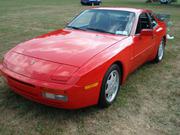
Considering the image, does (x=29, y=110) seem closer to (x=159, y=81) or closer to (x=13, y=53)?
(x=13, y=53)

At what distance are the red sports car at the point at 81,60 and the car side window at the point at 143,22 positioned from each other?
2cm

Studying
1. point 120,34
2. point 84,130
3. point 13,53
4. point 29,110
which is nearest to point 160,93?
point 120,34

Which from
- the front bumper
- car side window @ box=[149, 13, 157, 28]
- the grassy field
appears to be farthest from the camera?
car side window @ box=[149, 13, 157, 28]

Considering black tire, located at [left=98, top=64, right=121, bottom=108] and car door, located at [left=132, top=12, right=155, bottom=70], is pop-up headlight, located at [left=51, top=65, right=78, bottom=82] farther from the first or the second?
car door, located at [left=132, top=12, right=155, bottom=70]

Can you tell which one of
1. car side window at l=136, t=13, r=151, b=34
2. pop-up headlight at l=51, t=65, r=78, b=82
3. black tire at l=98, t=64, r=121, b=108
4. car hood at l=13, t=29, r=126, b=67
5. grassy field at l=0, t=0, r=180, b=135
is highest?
car side window at l=136, t=13, r=151, b=34

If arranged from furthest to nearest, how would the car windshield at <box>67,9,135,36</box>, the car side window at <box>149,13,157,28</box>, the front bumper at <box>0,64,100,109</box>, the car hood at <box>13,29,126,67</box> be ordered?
the car side window at <box>149,13,157,28</box>, the car windshield at <box>67,9,135,36</box>, the car hood at <box>13,29,126,67</box>, the front bumper at <box>0,64,100,109</box>

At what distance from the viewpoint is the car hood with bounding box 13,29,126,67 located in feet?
10.5

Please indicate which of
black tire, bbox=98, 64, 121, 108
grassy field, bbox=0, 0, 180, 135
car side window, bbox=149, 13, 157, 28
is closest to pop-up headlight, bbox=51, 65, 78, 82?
black tire, bbox=98, 64, 121, 108

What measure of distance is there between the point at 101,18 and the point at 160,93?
5.71ft

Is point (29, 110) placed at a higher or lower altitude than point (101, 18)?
lower

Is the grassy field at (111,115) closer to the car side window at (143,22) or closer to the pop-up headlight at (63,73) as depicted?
the pop-up headlight at (63,73)

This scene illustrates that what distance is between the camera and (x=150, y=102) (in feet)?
12.5

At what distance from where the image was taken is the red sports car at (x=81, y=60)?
290 cm

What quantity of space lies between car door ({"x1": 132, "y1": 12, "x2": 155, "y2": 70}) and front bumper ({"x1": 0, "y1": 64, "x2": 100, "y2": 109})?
1.46 metres
